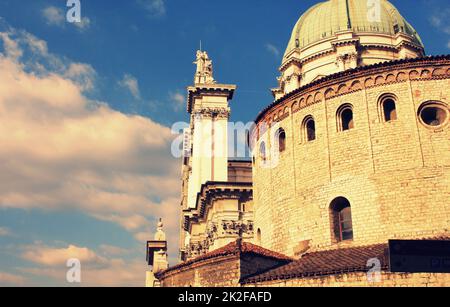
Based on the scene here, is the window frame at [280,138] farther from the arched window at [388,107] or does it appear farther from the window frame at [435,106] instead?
the window frame at [435,106]

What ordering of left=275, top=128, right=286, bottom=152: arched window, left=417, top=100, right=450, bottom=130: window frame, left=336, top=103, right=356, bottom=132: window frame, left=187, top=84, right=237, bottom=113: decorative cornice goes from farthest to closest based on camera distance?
left=187, top=84, right=237, bottom=113: decorative cornice, left=275, top=128, right=286, bottom=152: arched window, left=336, top=103, right=356, bottom=132: window frame, left=417, top=100, right=450, bottom=130: window frame

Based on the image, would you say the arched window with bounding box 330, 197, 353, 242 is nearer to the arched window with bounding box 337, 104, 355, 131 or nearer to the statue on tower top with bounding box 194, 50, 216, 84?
the arched window with bounding box 337, 104, 355, 131

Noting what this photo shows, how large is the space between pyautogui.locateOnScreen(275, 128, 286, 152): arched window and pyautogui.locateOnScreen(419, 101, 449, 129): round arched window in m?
6.97

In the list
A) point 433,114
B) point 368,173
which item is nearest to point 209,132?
point 368,173

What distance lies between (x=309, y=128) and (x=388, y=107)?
3980 mm

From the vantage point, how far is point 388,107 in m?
23.2

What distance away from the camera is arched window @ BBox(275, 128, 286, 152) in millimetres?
26469

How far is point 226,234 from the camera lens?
33344 mm

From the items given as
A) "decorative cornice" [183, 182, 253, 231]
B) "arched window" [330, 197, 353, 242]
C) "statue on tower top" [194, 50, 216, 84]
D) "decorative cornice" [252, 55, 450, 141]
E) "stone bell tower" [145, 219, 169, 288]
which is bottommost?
"arched window" [330, 197, 353, 242]

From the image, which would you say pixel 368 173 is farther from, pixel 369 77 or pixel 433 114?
pixel 369 77

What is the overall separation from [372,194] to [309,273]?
16.5 feet

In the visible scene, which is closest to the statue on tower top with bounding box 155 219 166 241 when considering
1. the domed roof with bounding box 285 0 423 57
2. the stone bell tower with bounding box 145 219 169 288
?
the stone bell tower with bounding box 145 219 169 288
